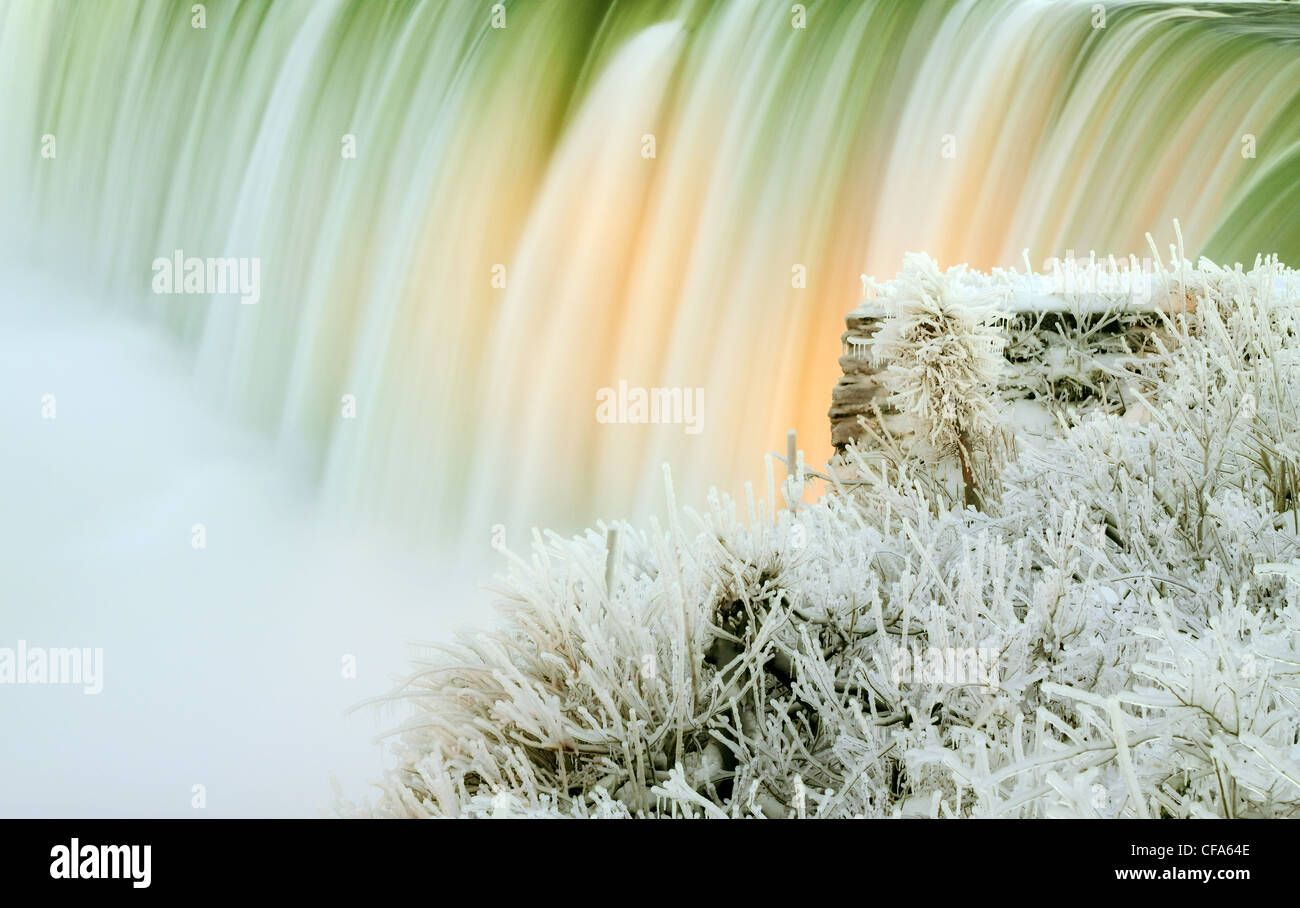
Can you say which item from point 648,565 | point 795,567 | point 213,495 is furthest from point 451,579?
point 795,567

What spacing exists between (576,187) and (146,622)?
1.93 m

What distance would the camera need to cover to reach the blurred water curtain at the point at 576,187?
3014 mm

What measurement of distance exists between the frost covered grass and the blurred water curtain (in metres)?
0.80

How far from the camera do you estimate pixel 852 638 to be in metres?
2.09

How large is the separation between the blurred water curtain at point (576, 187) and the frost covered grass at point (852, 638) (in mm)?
800

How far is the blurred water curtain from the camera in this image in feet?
9.89

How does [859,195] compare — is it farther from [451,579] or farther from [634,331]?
[451,579]
